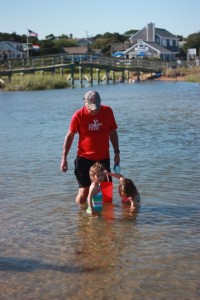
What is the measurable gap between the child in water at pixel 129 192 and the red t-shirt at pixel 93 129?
0.41 metres

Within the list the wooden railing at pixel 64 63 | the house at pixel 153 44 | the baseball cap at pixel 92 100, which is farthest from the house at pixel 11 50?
the baseball cap at pixel 92 100

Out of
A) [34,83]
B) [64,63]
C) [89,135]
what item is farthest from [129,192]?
[64,63]

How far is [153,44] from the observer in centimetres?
9612

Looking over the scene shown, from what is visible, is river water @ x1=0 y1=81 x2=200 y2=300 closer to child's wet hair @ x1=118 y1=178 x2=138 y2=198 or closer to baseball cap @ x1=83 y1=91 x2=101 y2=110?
child's wet hair @ x1=118 y1=178 x2=138 y2=198

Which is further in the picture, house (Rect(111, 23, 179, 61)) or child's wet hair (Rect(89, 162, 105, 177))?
house (Rect(111, 23, 179, 61))

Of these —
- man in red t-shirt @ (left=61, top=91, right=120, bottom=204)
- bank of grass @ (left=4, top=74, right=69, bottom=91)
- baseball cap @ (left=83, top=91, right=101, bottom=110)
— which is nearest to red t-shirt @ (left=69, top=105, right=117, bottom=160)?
man in red t-shirt @ (left=61, top=91, right=120, bottom=204)

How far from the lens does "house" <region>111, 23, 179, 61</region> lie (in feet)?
313

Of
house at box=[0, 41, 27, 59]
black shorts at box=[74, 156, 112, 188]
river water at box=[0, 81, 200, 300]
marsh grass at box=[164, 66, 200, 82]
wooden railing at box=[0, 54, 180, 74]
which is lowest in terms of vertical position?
river water at box=[0, 81, 200, 300]

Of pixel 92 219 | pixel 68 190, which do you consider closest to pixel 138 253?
pixel 92 219

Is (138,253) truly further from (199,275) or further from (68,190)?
(68,190)

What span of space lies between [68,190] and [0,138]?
721cm

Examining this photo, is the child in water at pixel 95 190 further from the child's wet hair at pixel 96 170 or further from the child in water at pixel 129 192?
the child in water at pixel 129 192

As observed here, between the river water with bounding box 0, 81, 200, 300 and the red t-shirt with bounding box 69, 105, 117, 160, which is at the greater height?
the red t-shirt with bounding box 69, 105, 117, 160

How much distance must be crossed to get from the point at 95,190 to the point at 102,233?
0.76 metres
